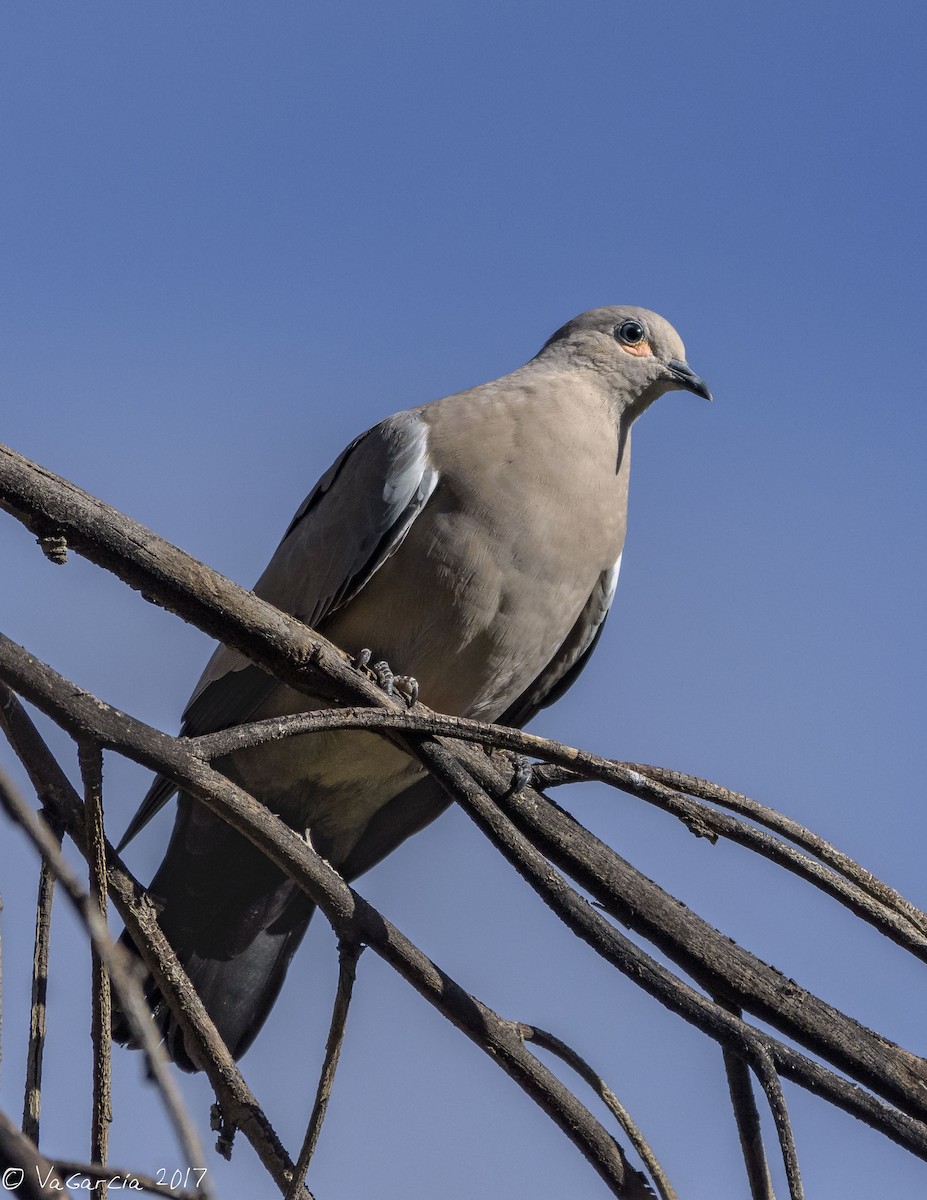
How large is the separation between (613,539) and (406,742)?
220cm

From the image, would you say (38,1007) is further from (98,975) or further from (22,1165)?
(22,1165)

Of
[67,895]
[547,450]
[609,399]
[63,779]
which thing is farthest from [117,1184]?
[609,399]

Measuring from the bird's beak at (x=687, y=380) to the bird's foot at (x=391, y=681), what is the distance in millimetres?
1722

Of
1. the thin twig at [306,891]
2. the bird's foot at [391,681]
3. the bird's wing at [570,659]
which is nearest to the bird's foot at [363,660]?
the bird's foot at [391,681]

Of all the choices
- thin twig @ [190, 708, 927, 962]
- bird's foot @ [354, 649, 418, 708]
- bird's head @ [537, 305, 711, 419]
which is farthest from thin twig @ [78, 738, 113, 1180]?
bird's head @ [537, 305, 711, 419]

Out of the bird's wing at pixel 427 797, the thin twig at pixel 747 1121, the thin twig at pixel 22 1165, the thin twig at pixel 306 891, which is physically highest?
the bird's wing at pixel 427 797

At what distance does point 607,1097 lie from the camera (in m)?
2.38

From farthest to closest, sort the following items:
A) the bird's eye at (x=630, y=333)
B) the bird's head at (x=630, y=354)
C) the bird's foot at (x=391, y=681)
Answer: the bird's eye at (x=630, y=333) < the bird's head at (x=630, y=354) < the bird's foot at (x=391, y=681)

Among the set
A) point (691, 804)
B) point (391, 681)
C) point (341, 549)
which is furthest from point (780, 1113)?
point (341, 549)

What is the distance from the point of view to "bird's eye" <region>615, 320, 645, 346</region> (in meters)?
5.05

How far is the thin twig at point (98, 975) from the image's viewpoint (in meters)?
1.69

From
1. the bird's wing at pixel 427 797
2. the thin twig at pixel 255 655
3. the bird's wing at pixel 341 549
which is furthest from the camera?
the bird's wing at pixel 427 797

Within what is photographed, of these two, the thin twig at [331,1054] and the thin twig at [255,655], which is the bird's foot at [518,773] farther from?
Answer: the thin twig at [331,1054]

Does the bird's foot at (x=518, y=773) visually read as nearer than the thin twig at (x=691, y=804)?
No
